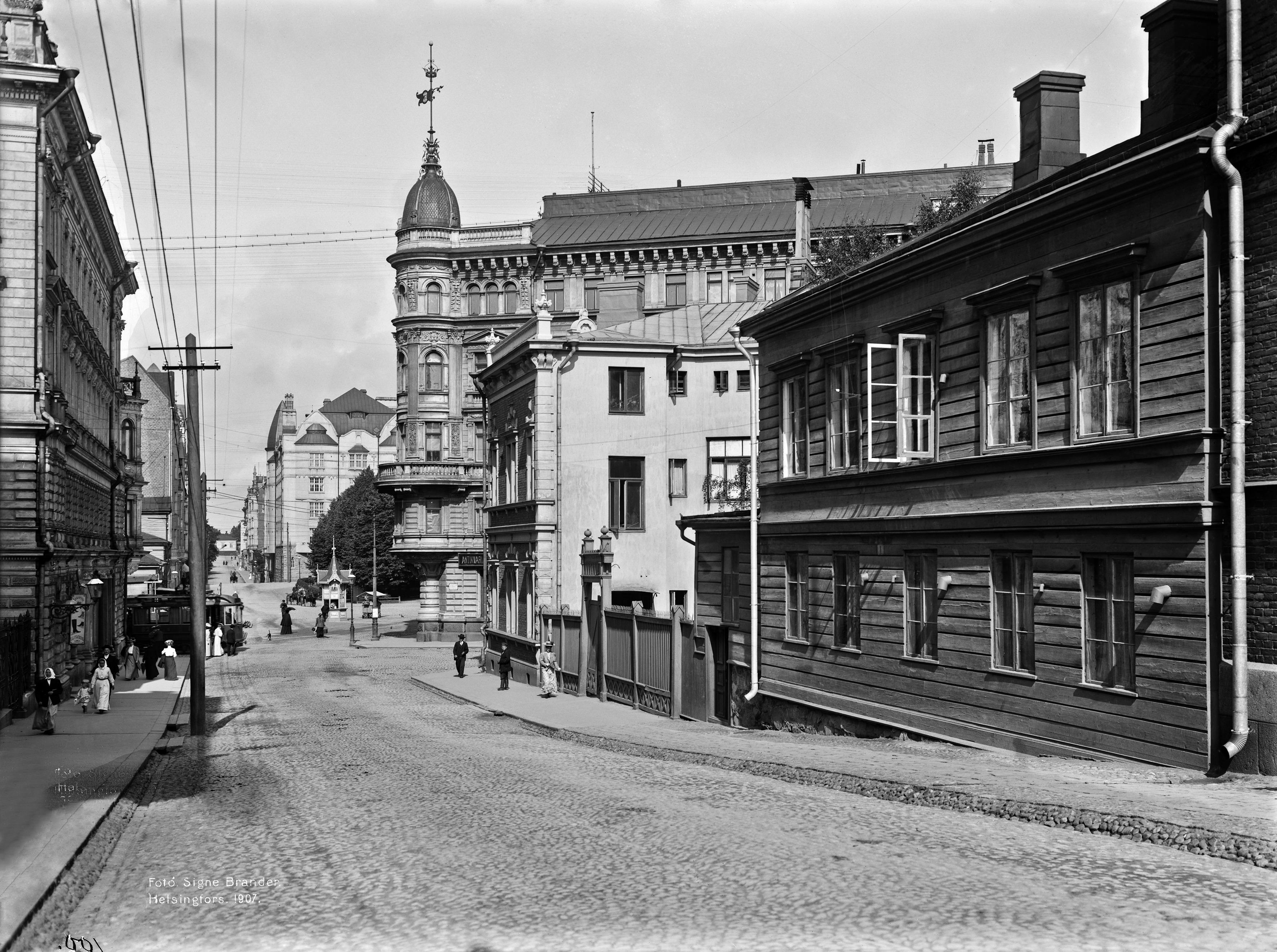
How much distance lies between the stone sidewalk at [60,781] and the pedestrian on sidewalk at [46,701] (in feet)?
0.79

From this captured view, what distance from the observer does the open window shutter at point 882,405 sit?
2248 centimetres

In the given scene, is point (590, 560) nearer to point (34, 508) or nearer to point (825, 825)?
point (34, 508)

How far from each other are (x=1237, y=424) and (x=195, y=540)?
73.4 feet

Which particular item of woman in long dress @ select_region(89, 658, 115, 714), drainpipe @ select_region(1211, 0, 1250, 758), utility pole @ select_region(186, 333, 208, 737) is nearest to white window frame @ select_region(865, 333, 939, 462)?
drainpipe @ select_region(1211, 0, 1250, 758)

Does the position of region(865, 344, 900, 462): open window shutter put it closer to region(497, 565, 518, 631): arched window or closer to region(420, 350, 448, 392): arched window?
region(497, 565, 518, 631): arched window

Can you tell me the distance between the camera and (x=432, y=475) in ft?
230

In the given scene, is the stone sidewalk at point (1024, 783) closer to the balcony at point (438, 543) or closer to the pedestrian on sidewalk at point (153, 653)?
the pedestrian on sidewalk at point (153, 653)

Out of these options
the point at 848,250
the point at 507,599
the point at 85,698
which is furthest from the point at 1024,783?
the point at 507,599

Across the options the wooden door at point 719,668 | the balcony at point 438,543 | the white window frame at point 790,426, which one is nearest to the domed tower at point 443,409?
the balcony at point 438,543

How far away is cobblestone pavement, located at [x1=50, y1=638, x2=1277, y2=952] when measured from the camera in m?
9.36

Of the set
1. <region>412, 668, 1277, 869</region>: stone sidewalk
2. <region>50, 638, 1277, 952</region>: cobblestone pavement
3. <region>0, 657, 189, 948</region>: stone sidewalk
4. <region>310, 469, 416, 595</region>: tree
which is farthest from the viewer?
<region>310, 469, 416, 595</region>: tree

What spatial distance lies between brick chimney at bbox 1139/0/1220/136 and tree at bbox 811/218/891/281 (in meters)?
20.5

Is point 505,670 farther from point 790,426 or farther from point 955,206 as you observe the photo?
point 955,206

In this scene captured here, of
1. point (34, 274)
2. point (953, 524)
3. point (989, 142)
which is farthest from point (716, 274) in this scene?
point (953, 524)
